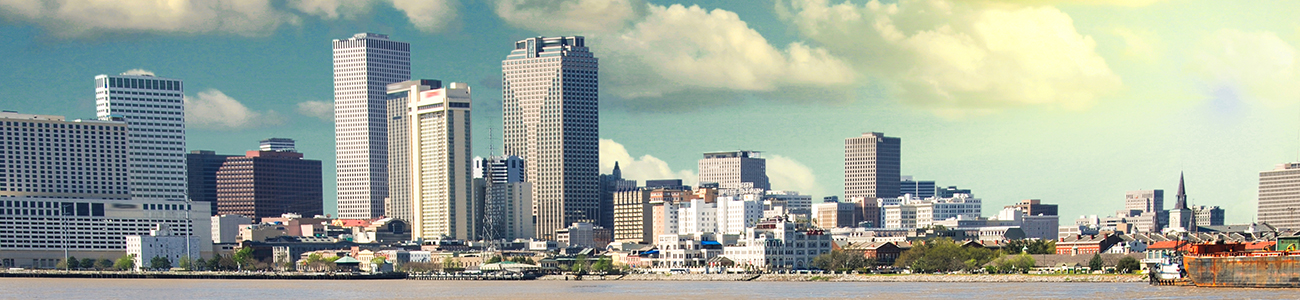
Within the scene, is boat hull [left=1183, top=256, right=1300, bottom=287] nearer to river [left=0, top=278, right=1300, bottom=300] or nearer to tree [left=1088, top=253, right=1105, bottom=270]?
river [left=0, top=278, right=1300, bottom=300]

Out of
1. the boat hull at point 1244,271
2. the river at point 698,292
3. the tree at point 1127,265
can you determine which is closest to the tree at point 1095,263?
the tree at point 1127,265

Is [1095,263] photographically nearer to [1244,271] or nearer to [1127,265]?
[1127,265]

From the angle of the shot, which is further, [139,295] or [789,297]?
[139,295]

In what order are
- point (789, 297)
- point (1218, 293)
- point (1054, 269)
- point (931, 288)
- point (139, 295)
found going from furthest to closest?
point (1054, 269) < point (139, 295) < point (931, 288) < point (789, 297) < point (1218, 293)

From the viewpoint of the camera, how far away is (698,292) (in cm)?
14900

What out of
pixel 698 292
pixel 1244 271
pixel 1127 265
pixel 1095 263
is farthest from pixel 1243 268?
pixel 698 292

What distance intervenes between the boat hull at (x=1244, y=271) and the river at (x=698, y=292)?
5.97 feet

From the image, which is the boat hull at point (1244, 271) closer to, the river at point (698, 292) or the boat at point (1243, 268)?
the boat at point (1243, 268)

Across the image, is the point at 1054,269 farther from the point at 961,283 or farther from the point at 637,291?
the point at 637,291

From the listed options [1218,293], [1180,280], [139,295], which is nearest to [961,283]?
[1180,280]

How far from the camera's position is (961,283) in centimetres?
16475

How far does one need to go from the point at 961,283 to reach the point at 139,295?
7617 cm

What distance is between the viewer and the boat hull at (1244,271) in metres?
132

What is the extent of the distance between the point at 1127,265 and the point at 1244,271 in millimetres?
39344
